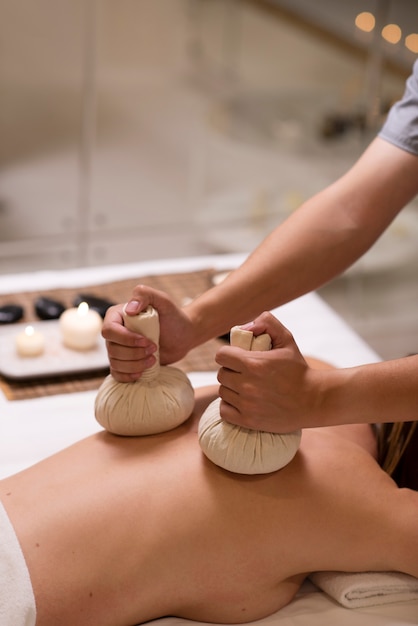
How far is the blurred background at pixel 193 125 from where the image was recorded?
3.83m

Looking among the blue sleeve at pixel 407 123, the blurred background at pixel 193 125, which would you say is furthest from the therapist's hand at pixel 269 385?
the blurred background at pixel 193 125

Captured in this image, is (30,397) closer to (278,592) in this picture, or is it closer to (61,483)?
(61,483)

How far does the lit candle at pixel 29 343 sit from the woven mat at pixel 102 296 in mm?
76

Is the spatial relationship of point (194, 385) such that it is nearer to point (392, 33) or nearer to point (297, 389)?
point (297, 389)

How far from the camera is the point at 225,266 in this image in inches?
108

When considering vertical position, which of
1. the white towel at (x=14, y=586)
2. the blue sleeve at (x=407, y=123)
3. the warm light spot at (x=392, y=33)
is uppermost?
the warm light spot at (x=392, y=33)

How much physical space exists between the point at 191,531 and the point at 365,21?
9.59 ft

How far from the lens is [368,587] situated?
5.16 feet

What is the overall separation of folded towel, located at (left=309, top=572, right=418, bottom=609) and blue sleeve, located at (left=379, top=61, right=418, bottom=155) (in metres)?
0.86

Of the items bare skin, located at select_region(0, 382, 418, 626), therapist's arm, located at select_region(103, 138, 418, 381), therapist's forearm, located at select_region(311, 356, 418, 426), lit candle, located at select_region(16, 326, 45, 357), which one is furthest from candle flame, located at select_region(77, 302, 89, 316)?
therapist's forearm, located at select_region(311, 356, 418, 426)

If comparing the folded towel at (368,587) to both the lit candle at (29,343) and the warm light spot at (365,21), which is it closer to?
the lit candle at (29,343)

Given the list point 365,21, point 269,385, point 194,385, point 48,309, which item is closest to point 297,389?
point 269,385

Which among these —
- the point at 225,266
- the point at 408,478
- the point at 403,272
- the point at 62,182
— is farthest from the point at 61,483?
the point at 403,272

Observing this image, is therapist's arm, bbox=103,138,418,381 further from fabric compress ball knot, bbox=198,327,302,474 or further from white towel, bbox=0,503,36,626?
white towel, bbox=0,503,36,626
